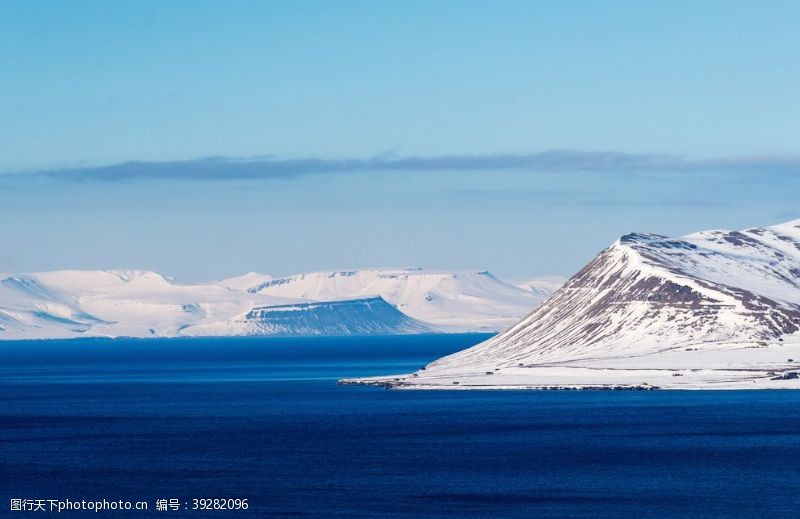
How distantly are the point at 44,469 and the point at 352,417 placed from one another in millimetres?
58682

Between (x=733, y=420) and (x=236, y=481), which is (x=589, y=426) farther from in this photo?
(x=236, y=481)

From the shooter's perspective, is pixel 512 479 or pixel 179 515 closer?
pixel 179 515

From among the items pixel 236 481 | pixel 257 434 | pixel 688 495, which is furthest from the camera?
pixel 257 434

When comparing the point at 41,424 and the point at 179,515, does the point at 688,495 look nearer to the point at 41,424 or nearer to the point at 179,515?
the point at 179,515

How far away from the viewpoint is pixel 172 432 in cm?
17588

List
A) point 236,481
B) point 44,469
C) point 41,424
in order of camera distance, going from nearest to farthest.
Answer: point 236,481 < point 44,469 < point 41,424

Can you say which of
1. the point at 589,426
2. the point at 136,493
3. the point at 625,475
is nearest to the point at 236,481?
the point at 136,493

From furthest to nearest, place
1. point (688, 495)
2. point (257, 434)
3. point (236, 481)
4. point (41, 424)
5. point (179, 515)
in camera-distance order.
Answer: point (41, 424)
point (257, 434)
point (236, 481)
point (688, 495)
point (179, 515)

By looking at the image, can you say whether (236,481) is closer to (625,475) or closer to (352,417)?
(625,475)

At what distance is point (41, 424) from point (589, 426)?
60.1 metres

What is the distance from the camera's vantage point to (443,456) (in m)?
146

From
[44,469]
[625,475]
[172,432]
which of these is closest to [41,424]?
[172,432]

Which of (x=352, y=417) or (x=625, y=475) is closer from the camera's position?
(x=625, y=475)

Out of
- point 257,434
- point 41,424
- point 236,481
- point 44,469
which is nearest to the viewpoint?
point 236,481
